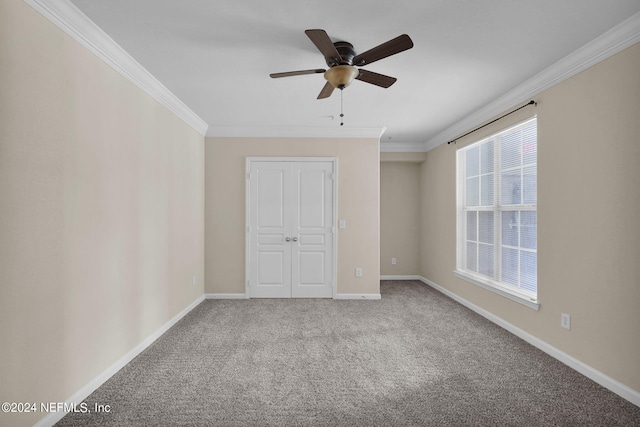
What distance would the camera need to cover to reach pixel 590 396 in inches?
85.8

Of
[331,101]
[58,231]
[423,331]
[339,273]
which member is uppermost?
[331,101]

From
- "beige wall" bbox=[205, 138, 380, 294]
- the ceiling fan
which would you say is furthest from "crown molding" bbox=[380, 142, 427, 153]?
the ceiling fan

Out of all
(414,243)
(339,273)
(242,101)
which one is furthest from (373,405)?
(414,243)

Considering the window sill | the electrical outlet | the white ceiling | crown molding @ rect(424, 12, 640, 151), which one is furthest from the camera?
the window sill

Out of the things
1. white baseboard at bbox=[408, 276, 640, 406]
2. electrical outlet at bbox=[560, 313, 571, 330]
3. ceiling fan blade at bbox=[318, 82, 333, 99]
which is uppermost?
ceiling fan blade at bbox=[318, 82, 333, 99]

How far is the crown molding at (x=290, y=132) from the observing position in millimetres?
4691

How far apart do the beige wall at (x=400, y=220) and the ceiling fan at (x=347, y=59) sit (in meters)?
3.76

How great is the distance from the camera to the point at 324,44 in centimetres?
199

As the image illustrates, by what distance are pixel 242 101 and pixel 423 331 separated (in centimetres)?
325

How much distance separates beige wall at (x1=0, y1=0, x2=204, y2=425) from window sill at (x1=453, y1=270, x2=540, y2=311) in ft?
12.1

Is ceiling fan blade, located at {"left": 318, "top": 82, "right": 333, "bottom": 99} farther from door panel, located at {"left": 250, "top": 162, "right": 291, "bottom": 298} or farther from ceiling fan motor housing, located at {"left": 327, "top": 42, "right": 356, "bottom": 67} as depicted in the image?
door panel, located at {"left": 250, "top": 162, "right": 291, "bottom": 298}

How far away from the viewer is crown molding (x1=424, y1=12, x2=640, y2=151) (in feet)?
6.99

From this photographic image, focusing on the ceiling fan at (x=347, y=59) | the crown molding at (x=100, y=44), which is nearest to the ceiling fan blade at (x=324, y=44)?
the ceiling fan at (x=347, y=59)

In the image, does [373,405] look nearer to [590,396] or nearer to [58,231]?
[590,396]
